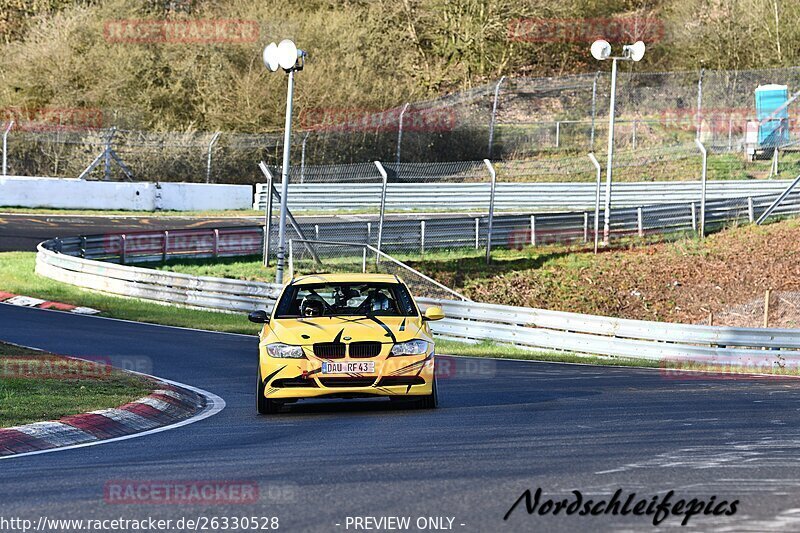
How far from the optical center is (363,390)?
1236 cm

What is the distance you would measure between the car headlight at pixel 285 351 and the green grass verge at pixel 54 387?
1.59m

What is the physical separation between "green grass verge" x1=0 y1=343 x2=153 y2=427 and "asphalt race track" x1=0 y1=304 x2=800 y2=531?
1.08 metres

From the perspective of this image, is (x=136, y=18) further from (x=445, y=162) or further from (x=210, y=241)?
(x=210, y=241)

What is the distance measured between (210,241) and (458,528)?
29.3m

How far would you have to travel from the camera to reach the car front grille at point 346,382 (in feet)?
40.4

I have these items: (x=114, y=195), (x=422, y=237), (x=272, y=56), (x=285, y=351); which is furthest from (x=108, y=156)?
(x=285, y=351)

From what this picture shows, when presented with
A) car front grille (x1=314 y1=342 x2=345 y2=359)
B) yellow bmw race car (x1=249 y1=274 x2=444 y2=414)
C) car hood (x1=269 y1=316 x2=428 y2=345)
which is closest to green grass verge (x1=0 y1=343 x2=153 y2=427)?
yellow bmw race car (x1=249 y1=274 x2=444 y2=414)

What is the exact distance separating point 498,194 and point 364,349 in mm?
33658

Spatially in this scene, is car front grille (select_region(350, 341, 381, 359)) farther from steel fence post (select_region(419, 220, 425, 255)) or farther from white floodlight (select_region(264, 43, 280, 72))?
steel fence post (select_region(419, 220, 425, 255))

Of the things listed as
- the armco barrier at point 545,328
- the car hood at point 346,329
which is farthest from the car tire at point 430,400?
the armco barrier at point 545,328

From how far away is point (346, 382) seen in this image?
1234 centimetres

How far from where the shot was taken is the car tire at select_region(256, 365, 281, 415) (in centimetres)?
1255

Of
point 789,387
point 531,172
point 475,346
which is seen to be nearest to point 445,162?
point 531,172

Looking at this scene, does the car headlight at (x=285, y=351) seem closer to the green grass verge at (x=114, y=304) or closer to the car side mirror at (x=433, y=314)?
the car side mirror at (x=433, y=314)
